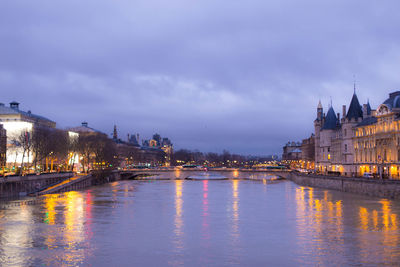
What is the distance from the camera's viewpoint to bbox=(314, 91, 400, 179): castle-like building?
81.2 meters

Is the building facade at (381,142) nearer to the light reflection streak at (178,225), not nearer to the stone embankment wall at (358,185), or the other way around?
the stone embankment wall at (358,185)

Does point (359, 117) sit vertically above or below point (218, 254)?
above

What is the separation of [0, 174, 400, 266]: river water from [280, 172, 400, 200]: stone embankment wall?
4659 millimetres

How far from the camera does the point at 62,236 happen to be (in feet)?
120

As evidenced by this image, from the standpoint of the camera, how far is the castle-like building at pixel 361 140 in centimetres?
8125

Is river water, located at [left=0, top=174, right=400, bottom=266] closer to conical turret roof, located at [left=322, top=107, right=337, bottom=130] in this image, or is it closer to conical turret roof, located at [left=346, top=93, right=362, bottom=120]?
conical turret roof, located at [left=346, top=93, right=362, bottom=120]

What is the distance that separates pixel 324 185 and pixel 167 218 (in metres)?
49.0

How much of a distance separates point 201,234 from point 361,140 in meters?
67.1

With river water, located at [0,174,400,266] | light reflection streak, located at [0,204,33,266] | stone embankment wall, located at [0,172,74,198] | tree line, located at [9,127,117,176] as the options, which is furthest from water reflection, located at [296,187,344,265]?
tree line, located at [9,127,117,176]

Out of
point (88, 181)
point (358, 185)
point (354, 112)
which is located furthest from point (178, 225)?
point (354, 112)

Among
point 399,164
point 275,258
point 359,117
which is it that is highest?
point 359,117

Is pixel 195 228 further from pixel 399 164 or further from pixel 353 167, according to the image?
pixel 353 167

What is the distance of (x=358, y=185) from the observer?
7431 cm

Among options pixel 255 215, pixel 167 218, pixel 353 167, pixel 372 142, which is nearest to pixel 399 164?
pixel 372 142
